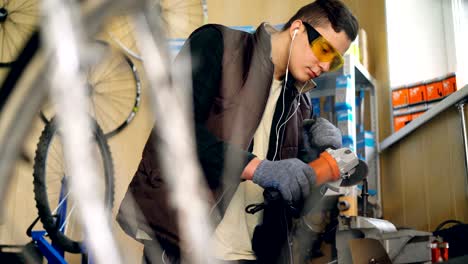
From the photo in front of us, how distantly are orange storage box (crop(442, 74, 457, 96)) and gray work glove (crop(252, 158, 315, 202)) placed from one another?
1126 mm

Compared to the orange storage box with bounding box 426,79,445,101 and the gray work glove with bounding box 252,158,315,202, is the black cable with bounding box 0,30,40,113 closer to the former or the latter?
the gray work glove with bounding box 252,158,315,202

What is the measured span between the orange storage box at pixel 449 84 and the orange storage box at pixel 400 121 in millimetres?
231

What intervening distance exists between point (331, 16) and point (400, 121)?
1165mm

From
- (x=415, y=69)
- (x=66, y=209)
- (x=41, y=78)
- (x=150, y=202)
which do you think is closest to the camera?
(x=41, y=78)

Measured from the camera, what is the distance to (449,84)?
1935 mm

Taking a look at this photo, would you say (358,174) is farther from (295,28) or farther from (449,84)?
(449,84)

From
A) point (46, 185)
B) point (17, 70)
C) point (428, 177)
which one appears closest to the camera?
point (17, 70)

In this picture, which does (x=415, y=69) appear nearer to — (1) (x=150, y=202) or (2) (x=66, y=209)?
(2) (x=66, y=209)

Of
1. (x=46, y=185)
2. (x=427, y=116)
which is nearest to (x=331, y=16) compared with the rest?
(x=427, y=116)

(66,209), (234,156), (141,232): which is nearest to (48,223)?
(66,209)

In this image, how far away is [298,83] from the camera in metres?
1.14

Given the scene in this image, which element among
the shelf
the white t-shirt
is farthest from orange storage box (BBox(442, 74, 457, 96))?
the white t-shirt

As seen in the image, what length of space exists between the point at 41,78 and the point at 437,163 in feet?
5.69

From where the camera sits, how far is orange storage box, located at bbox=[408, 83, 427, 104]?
2.04m
